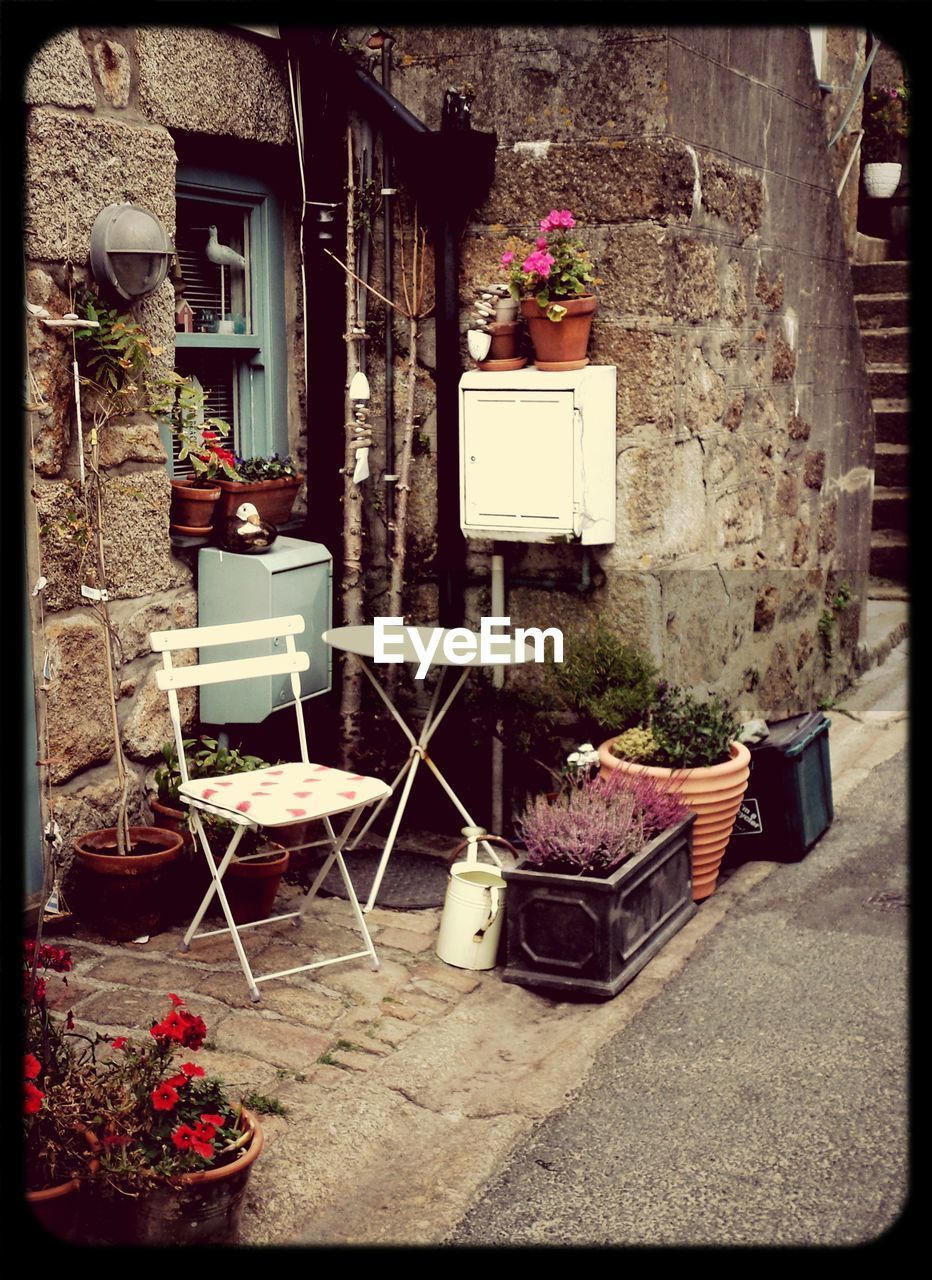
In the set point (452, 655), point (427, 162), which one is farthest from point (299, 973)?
point (427, 162)

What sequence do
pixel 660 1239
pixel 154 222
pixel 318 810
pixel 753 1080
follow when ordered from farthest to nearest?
pixel 154 222, pixel 318 810, pixel 753 1080, pixel 660 1239

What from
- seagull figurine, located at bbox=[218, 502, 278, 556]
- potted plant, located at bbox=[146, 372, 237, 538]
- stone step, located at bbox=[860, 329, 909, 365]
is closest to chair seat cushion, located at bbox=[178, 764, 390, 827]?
seagull figurine, located at bbox=[218, 502, 278, 556]

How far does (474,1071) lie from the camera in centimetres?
423

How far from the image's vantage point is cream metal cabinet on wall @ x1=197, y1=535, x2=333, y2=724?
17.6ft

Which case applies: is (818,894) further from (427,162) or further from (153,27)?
(153,27)

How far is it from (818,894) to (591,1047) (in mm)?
1549

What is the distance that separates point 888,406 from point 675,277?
5.77 m

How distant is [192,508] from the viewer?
5.36 m

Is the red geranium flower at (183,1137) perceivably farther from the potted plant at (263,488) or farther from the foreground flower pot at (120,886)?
the potted plant at (263,488)

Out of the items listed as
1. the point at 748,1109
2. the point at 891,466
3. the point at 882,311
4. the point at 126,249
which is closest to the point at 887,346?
the point at 882,311

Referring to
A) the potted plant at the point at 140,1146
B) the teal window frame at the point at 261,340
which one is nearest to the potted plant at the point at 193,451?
the teal window frame at the point at 261,340

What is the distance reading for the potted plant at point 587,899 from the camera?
184 inches

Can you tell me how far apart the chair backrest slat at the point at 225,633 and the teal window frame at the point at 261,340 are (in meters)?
1.05

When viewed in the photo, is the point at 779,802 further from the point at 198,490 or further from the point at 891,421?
the point at 891,421
